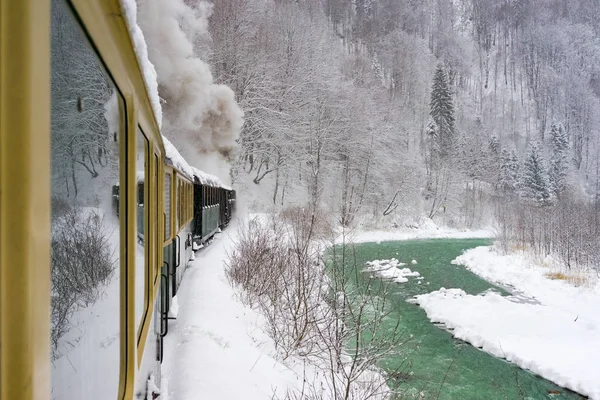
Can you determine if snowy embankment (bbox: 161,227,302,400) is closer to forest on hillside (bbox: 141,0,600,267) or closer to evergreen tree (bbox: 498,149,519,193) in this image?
forest on hillside (bbox: 141,0,600,267)

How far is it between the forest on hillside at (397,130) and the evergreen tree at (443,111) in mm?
132

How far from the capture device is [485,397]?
5.72 m

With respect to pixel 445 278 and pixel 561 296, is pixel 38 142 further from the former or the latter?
pixel 445 278

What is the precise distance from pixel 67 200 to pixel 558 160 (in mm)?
50358

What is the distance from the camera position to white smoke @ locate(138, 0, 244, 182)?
64.0 feet

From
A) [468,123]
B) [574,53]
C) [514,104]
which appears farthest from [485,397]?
[574,53]

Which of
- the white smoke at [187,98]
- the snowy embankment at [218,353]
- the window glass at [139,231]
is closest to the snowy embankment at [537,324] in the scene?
the snowy embankment at [218,353]

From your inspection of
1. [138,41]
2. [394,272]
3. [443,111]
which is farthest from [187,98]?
[443,111]

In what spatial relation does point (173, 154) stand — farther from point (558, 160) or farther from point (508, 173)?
point (558, 160)

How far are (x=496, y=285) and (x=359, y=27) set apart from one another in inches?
2305

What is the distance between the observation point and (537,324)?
A: 334 inches

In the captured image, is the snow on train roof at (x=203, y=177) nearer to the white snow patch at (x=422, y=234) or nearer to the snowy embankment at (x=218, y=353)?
the snowy embankment at (x=218, y=353)

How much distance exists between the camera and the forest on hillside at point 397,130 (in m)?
26.3

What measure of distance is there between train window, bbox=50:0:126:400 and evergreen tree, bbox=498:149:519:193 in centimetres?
4143
